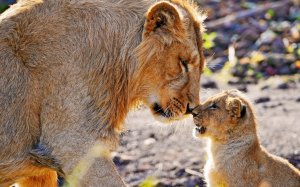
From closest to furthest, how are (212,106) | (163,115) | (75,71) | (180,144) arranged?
(75,71)
(163,115)
(212,106)
(180,144)

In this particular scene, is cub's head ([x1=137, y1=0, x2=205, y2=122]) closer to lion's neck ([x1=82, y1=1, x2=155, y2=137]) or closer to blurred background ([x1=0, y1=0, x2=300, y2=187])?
lion's neck ([x1=82, y1=1, x2=155, y2=137])

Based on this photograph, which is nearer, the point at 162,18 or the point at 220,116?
the point at 162,18

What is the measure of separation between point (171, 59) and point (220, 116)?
0.70m

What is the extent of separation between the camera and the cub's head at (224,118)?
6.59 m

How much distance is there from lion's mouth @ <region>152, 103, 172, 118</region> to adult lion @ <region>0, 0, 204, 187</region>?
21 centimetres

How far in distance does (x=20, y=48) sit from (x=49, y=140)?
0.65m

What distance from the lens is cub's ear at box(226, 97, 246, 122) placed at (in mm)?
6555

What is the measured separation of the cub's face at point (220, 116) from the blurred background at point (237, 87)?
0.25 metres

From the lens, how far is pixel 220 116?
664cm

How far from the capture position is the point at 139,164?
795 cm

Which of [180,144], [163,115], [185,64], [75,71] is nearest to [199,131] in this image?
[163,115]

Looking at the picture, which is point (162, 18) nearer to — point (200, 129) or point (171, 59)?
point (171, 59)

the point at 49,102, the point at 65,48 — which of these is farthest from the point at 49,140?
the point at 65,48

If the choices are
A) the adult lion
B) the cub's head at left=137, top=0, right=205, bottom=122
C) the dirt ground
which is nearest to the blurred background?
the dirt ground
